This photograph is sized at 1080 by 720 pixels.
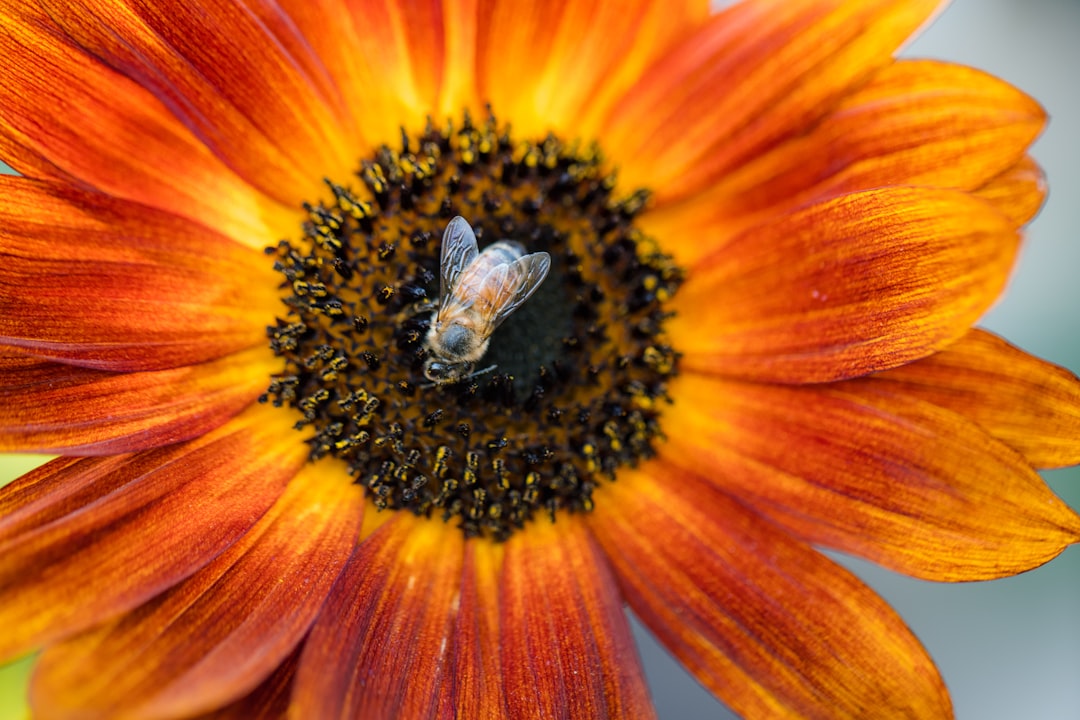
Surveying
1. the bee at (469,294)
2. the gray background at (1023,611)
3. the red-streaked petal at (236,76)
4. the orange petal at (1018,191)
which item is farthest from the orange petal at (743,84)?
the gray background at (1023,611)

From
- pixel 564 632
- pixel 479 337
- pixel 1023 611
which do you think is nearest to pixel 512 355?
pixel 479 337

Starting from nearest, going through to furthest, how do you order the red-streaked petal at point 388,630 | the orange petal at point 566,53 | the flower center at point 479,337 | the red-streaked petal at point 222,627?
1. the red-streaked petal at point 222,627
2. the red-streaked petal at point 388,630
3. the flower center at point 479,337
4. the orange petal at point 566,53

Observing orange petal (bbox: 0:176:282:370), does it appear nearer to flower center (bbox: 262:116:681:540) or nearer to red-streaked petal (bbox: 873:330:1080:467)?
flower center (bbox: 262:116:681:540)

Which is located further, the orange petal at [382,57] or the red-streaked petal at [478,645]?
the orange petal at [382,57]

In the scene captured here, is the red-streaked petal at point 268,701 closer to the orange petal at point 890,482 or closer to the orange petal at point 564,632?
the orange petal at point 564,632

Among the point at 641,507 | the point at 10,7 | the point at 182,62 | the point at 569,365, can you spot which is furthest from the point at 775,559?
the point at 10,7

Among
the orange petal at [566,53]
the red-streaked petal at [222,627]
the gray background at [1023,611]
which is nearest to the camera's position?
the red-streaked petal at [222,627]
